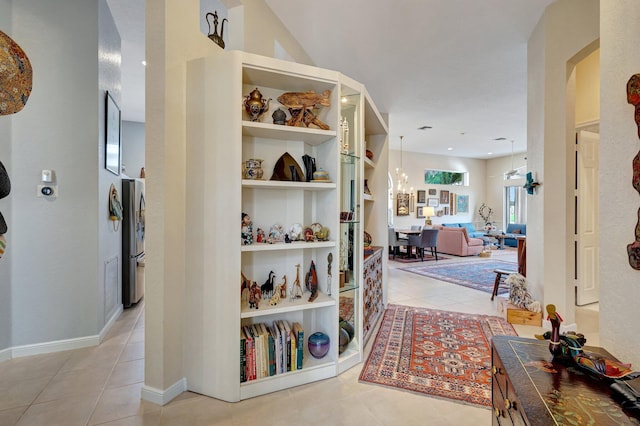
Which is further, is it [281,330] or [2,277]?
[2,277]

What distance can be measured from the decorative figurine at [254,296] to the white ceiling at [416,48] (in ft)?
8.78

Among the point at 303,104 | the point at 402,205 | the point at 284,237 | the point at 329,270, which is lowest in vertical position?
the point at 329,270

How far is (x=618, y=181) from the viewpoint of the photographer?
1.24 metres

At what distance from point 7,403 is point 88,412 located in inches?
22.5

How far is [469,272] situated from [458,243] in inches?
91.7

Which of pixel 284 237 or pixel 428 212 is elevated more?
pixel 428 212

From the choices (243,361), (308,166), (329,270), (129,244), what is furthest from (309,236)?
(129,244)

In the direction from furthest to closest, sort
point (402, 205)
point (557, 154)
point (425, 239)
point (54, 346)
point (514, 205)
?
point (514, 205) → point (402, 205) → point (425, 239) → point (557, 154) → point (54, 346)

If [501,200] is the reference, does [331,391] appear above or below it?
below

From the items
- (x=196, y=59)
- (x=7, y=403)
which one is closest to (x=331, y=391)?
(x=7, y=403)

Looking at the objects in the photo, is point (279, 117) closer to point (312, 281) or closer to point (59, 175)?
point (312, 281)

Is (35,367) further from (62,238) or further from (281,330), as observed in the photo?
(281,330)

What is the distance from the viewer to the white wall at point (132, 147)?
22.9ft

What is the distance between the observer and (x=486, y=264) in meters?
7.26
